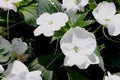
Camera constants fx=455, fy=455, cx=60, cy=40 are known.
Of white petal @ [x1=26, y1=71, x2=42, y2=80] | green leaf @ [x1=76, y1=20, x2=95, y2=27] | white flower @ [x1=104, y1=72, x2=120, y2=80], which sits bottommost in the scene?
white flower @ [x1=104, y1=72, x2=120, y2=80]

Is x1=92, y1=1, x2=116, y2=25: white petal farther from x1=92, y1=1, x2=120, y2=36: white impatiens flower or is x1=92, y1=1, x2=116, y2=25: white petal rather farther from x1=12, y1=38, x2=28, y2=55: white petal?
x1=12, y1=38, x2=28, y2=55: white petal

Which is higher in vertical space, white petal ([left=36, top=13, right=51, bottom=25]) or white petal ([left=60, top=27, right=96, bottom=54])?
white petal ([left=36, top=13, right=51, bottom=25])

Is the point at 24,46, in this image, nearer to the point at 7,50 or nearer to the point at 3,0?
the point at 7,50

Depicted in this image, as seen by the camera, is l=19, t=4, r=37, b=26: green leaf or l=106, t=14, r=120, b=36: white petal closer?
l=106, t=14, r=120, b=36: white petal

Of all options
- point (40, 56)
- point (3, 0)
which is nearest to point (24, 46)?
point (40, 56)

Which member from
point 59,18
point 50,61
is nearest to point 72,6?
point 59,18

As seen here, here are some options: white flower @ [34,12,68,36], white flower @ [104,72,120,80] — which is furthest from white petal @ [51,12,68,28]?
white flower @ [104,72,120,80]

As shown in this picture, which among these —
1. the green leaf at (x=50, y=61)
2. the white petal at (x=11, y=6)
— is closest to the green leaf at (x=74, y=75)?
the green leaf at (x=50, y=61)

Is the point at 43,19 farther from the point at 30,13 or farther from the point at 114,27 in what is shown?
the point at 114,27
